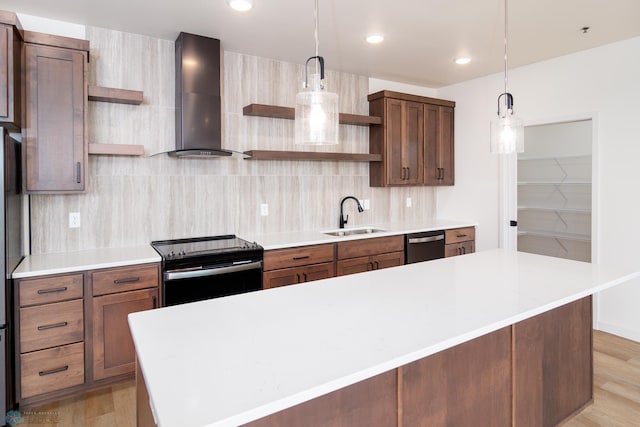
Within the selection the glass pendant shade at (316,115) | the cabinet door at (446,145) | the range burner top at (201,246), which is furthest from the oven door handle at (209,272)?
the cabinet door at (446,145)

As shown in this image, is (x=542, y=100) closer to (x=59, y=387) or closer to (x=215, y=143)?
(x=215, y=143)

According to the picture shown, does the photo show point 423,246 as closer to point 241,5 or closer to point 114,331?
point 241,5

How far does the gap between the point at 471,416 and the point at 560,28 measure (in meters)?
3.03

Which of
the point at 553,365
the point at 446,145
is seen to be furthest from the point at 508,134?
the point at 446,145

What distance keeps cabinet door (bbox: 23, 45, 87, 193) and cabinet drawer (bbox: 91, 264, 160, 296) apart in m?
0.64

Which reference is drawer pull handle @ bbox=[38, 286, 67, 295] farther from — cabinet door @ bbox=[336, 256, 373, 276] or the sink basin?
the sink basin

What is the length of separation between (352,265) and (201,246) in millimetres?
1346

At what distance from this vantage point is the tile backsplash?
3023mm

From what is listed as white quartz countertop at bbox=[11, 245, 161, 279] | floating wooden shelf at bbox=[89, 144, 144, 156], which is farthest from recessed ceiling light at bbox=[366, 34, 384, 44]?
white quartz countertop at bbox=[11, 245, 161, 279]

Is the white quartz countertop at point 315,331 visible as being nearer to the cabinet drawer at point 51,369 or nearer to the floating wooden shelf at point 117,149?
the cabinet drawer at point 51,369

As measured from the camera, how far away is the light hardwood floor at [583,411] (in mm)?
2283

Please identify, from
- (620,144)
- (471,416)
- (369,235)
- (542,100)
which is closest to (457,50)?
(542,100)

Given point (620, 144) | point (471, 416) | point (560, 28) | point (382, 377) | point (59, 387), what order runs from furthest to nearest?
point (620, 144) → point (560, 28) → point (59, 387) → point (471, 416) → point (382, 377)

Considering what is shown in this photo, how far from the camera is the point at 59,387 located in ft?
8.08
